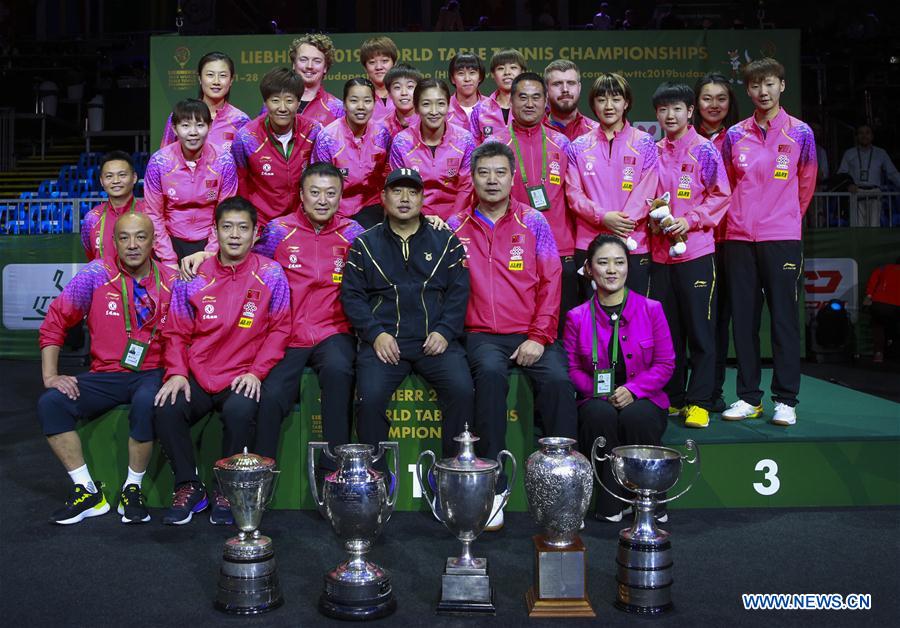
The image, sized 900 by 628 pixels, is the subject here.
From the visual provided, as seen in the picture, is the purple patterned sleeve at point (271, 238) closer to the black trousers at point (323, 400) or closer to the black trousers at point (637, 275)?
the black trousers at point (323, 400)

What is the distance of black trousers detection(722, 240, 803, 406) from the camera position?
189 inches

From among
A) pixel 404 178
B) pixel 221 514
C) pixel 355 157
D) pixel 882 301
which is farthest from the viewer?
pixel 882 301

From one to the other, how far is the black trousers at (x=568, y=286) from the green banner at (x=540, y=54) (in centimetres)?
413

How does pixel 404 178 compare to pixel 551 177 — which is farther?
pixel 551 177

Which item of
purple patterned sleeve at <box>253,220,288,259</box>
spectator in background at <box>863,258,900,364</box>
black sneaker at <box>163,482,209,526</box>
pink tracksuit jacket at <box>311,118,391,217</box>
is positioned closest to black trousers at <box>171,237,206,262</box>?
purple patterned sleeve at <box>253,220,288,259</box>

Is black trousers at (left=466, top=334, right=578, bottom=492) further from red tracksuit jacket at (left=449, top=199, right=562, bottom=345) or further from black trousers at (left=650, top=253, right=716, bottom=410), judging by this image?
black trousers at (left=650, top=253, right=716, bottom=410)

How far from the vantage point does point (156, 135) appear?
29.0 feet

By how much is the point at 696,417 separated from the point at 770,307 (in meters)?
0.76

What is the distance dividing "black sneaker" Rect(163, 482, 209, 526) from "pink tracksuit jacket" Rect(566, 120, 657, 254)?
243 centimetres

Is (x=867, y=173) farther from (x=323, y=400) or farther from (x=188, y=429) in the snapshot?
(x=188, y=429)

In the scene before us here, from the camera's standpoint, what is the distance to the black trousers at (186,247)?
5254 millimetres

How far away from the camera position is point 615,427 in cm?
422

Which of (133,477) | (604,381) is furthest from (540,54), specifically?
(133,477)

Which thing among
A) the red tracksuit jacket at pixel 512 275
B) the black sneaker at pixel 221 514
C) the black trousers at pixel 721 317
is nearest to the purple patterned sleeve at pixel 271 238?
the red tracksuit jacket at pixel 512 275
